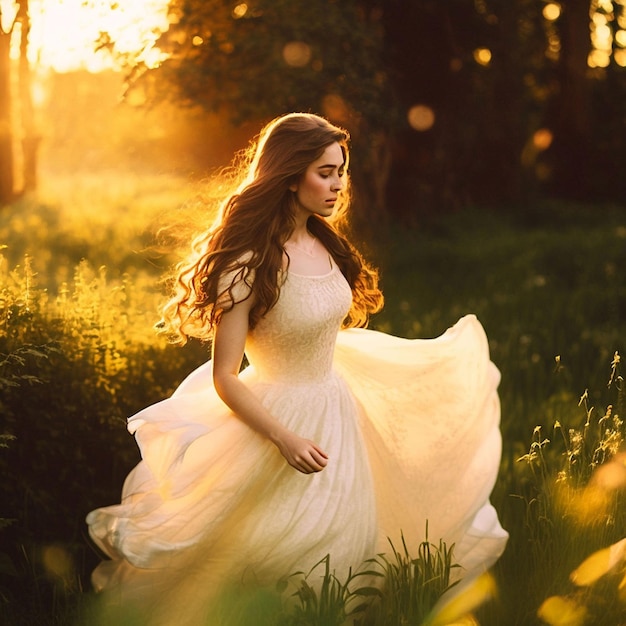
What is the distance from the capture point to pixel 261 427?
3.11 m

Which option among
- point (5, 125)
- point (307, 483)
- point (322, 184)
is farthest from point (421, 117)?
point (307, 483)

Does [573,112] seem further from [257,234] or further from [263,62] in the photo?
[257,234]

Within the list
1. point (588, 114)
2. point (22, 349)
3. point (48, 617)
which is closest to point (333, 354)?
point (22, 349)

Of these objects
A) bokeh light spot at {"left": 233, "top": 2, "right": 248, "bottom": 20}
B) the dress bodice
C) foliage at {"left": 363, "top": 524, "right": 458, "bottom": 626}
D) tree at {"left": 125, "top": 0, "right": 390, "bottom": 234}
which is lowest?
foliage at {"left": 363, "top": 524, "right": 458, "bottom": 626}

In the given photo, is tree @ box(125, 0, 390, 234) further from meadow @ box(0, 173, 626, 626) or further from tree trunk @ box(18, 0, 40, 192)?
meadow @ box(0, 173, 626, 626)

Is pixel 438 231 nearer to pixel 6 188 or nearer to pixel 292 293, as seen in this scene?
pixel 6 188

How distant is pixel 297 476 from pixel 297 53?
7.44 metres

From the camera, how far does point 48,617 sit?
3.75 m

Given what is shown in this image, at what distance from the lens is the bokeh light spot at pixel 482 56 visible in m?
16.3

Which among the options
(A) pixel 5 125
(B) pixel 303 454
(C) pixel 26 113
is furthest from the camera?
(C) pixel 26 113

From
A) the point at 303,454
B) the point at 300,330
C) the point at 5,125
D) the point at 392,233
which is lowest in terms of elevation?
the point at 392,233

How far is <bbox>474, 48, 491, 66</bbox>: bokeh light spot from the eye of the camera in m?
16.3

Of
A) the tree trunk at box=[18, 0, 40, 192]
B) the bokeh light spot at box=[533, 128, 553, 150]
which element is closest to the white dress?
the tree trunk at box=[18, 0, 40, 192]

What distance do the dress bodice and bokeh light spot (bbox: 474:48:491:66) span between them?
13974 mm
